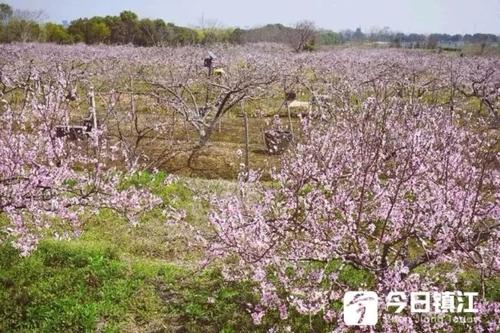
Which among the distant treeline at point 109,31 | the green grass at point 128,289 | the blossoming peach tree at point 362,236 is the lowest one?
the green grass at point 128,289

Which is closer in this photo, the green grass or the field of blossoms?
the field of blossoms

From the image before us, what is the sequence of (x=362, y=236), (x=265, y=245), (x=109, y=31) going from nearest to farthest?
(x=265, y=245) < (x=362, y=236) < (x=109, y=31)

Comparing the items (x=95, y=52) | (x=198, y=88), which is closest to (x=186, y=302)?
(x=198, y=88)

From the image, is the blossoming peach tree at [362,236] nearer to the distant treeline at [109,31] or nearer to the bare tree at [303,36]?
the distant treeline at [109,31]

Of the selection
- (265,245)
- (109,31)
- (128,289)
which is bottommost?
(128,289)

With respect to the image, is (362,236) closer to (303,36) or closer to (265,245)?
(265,245)

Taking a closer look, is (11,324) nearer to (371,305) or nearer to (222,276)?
(222,276)

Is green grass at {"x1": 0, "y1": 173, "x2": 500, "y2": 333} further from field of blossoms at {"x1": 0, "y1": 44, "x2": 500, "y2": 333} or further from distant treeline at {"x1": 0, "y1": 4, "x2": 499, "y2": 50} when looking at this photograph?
distant treeline at {"x1": 0, "y1": 4, "x2": 499, "y2": 50}

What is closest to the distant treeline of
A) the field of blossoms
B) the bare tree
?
the bare tree

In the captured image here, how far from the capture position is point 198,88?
26719 mm

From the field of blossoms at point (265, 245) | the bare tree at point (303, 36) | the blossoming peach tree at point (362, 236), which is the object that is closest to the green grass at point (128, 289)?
the field of blossoms at point (265, 245)

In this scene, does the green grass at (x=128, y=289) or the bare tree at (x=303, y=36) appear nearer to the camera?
the green grass at (x=128, y=289)

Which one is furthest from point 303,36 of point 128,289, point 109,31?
point 128,289

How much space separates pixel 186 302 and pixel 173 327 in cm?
52
